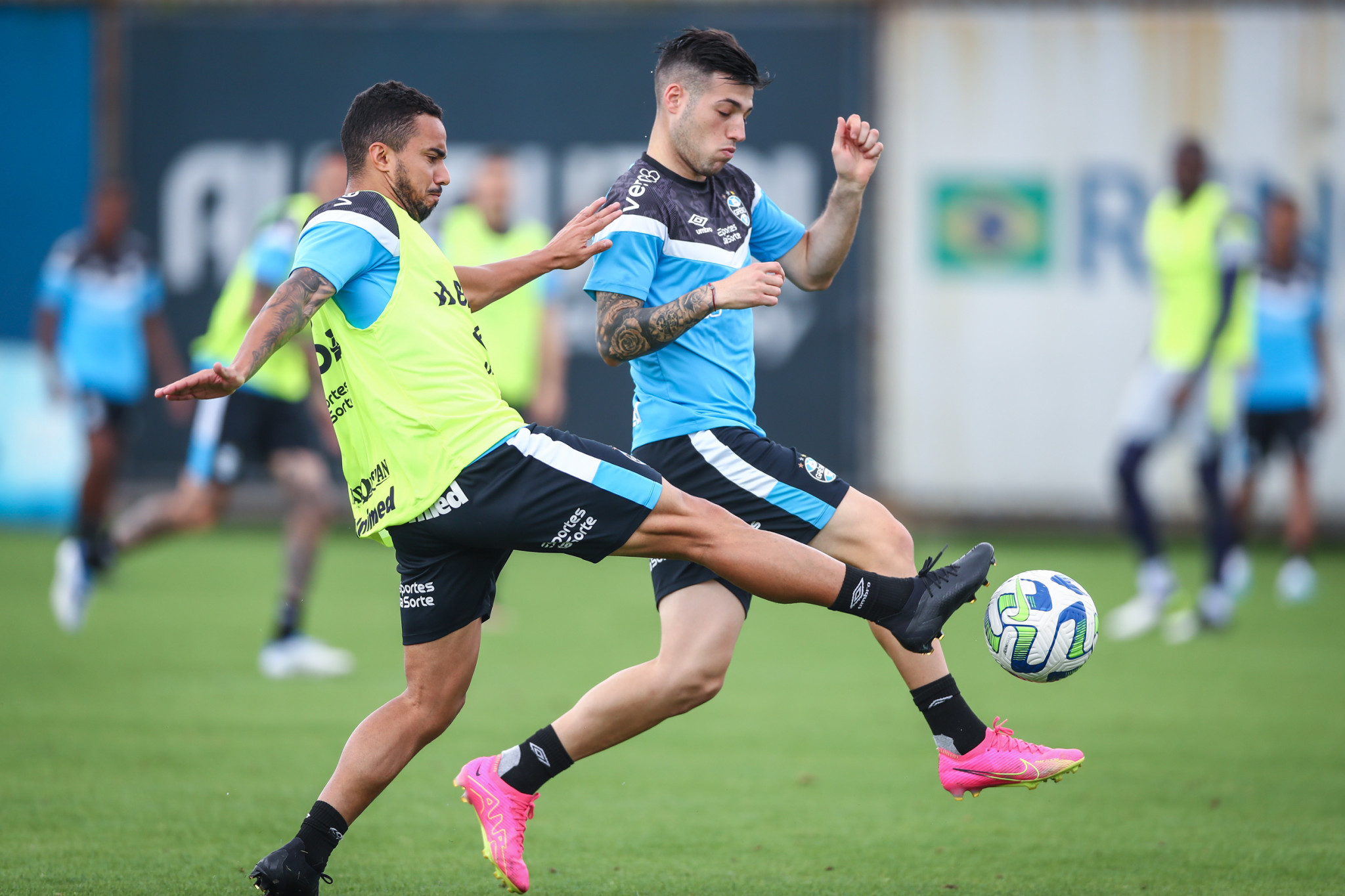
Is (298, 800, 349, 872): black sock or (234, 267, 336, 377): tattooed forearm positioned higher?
(234, 267, 336, 377): tattooed forearm

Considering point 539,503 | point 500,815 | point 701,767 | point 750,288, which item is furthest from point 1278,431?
point 539,503

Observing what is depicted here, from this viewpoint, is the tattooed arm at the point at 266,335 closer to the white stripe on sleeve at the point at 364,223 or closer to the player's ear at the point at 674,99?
the white stripe on sleeve at the point at 364,223

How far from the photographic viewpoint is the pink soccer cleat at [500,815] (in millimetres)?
4219

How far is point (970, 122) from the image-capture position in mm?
14141

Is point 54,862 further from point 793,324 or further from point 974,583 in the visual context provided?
point 793,324

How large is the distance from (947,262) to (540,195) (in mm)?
3966

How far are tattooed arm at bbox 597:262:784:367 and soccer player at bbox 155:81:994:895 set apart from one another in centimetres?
3

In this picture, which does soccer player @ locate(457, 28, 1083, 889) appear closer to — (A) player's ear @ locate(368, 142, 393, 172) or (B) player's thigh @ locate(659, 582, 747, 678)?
(B) player's thigh @ locate(659, 582, 747, 678)

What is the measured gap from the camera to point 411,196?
4.21 meters

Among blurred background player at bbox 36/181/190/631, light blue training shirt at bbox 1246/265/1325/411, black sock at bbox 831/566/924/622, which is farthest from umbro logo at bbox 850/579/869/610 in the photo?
blurred background player at bbox 36/181/190/631

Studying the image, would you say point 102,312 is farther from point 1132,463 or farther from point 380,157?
point 380,157

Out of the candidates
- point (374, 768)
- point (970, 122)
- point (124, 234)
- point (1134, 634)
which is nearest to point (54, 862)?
point (374, 768)

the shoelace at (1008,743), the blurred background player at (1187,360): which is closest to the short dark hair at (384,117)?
the shoelace at (1008,743)

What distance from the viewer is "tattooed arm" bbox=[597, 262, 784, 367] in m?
4.21
